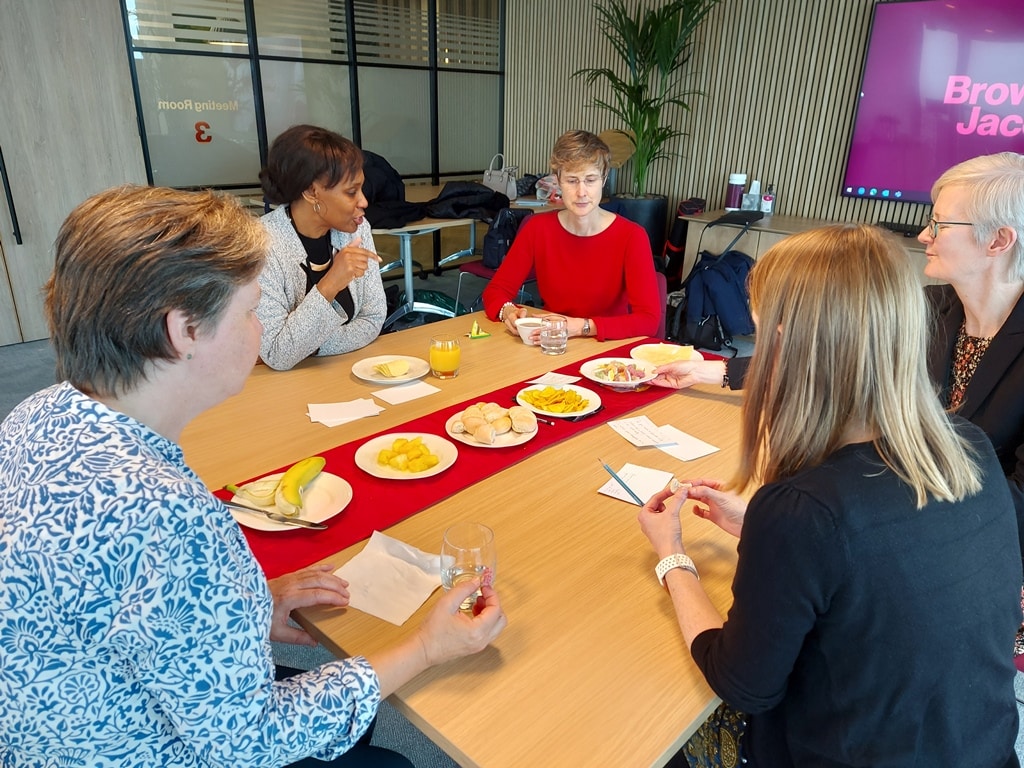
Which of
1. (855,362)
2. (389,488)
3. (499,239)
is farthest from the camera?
(499,239)

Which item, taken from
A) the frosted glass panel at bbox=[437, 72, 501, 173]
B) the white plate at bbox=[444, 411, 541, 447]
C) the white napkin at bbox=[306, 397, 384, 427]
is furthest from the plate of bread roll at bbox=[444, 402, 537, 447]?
the frosted glass panel at bbox=[437, 72, 501, 173]

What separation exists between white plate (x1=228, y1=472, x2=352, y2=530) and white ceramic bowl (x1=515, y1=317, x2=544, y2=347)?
1041 mm

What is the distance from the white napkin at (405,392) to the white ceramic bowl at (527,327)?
484 millimetres

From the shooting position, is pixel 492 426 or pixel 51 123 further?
pixel 51 123

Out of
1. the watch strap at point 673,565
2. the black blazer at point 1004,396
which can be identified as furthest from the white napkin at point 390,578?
the black blazer at point 1004,396

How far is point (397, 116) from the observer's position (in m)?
6.14

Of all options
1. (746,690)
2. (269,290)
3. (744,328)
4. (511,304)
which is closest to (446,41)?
(744,328)

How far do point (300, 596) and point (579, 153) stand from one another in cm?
195

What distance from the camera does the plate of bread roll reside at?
Result: 1.56m

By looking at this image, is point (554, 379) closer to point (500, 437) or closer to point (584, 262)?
point (500, 437)

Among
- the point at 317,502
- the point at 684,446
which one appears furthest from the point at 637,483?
the point at 317,502

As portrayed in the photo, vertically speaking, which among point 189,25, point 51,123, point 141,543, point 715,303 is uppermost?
point 189,25

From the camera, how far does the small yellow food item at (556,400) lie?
1739 mm

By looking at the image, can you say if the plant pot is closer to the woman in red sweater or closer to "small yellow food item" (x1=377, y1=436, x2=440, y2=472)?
the woman in red sweater
